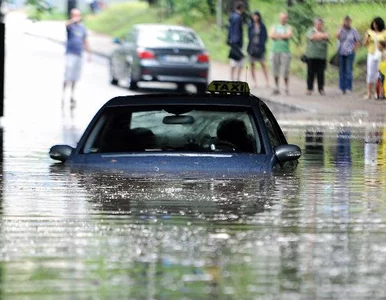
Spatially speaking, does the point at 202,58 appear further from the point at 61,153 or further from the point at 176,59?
the point at 61,153

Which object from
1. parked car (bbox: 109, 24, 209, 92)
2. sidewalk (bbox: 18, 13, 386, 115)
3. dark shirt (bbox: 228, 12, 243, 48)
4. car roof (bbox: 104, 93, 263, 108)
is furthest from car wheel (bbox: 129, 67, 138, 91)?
car roof (bbox: 104, 93, 263, 108)

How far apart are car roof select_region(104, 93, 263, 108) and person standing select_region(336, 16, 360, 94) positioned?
66.2 feet

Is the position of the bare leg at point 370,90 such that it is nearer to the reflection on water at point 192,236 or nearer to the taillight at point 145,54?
the taillight at point 145,54

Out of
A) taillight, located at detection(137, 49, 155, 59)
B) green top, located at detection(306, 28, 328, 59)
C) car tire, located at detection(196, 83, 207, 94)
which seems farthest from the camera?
car tire, located at detection(196, 83, 207, 94)

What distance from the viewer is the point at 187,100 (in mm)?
13914

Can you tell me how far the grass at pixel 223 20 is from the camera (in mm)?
41000

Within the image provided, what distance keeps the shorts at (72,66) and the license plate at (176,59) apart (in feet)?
16.4

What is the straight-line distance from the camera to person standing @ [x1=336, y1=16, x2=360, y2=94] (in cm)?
Answer: 3406

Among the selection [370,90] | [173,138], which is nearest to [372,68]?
[370,90]

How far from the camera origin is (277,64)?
3462 cm

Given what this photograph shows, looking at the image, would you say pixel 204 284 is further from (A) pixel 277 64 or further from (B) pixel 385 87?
(A) pixel 277 64

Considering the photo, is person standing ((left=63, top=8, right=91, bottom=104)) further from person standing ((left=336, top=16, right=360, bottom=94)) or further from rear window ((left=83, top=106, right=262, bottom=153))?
rear window ((left=83, top=106, right=262, bottom=153))

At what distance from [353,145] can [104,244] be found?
1204 cm

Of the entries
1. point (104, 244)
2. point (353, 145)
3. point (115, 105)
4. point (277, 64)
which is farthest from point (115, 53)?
point (104, 244)
